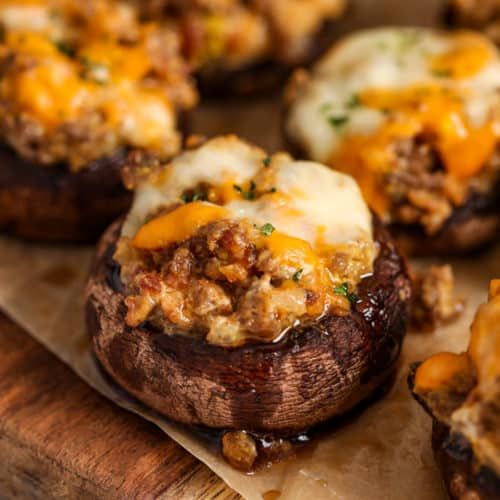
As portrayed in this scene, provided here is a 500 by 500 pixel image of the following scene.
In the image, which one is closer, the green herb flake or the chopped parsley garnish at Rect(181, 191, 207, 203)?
the chopped parsley garnish at Rect(181, 191, 207, 203)

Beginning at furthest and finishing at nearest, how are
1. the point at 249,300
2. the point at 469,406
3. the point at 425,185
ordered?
the point at 425,185, the point at 249,300, the point at 469,406

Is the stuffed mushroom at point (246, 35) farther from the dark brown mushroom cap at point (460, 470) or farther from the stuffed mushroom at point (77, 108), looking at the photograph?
the dark brown mushroom cap at point (460, 470)

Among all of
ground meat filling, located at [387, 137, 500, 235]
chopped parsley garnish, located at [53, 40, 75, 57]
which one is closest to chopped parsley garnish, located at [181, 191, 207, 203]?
ground meat filling, located at [387, 137, 500, 235]

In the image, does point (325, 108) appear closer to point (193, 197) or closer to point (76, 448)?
point (193, 197)

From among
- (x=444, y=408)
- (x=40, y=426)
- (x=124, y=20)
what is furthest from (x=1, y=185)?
(x=444, y=408)

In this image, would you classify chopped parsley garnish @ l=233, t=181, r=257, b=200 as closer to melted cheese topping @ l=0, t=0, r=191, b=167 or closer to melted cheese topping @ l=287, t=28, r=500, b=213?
melted cheese topping @ l=287, t=28, r=500, b=213

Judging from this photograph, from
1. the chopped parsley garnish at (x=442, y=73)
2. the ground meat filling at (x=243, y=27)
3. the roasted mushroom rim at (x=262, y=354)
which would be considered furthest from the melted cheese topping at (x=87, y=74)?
the chopped parsley garnish at (x=442, y=73)

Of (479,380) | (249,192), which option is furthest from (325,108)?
(479,380)
